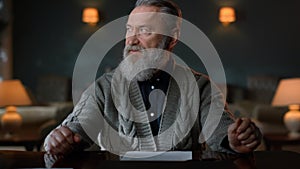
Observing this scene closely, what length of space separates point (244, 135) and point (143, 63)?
0.57 meters

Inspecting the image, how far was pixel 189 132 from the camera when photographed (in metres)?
1.71

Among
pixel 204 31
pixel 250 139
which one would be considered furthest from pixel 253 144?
pixel 204 31

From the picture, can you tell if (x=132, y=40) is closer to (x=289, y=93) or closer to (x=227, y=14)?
(x=289, y=93)

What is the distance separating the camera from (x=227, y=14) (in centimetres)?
713

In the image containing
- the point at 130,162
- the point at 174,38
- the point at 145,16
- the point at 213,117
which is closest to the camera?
the point at 130,162

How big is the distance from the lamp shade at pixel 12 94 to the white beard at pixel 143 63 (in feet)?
6.85

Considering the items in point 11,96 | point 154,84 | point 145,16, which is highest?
point 145,16

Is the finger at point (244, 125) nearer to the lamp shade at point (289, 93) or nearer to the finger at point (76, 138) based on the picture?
the finger at point (76, 138)

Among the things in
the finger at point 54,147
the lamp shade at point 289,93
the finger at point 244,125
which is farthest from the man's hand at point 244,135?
the lamp shade at point 289,93

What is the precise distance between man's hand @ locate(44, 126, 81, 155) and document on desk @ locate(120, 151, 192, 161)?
0.53ft

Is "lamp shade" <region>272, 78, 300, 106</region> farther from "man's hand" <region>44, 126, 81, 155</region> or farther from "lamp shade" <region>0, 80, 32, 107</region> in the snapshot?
"man's hand" <region>44, 126, 81, 155</region>

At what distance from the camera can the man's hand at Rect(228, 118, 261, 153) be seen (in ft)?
4.65

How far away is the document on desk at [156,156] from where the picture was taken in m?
1.37

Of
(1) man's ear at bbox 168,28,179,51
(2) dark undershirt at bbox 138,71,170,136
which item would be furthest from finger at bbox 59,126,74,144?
(1) man's ear at bbox 168,28,179,51
